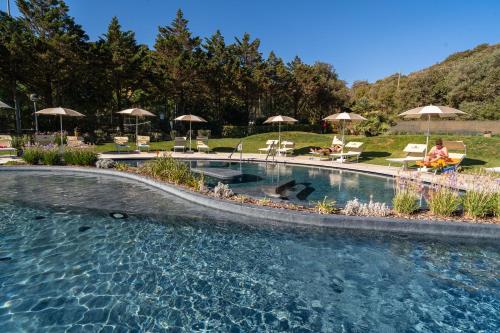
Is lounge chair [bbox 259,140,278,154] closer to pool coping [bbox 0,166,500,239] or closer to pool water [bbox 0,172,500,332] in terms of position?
pool coping [bbox 0,166,500,239]

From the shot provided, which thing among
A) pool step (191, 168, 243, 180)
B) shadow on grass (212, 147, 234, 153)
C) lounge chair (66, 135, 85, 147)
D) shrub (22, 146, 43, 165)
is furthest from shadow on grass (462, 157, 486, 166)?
lounge chair (66, 135, 85, 147)

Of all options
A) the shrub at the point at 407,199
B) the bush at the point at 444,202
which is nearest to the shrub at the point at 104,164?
the shrub at the point at 407,199

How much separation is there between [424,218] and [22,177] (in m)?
11.9

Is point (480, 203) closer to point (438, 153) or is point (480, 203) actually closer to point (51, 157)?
point (438, 153)

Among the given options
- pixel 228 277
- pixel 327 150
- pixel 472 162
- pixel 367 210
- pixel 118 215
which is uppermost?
pixel 327 150

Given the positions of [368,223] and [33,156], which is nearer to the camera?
[368,223]

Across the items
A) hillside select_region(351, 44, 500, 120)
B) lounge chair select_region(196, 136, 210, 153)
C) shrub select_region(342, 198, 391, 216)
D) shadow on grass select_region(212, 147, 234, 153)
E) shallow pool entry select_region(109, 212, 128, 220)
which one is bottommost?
shallow pool entry select_region(109, 212, 128, 220)

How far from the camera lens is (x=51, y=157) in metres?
11.8

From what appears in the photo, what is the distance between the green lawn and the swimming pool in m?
3.87

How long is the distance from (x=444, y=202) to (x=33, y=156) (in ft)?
43.6

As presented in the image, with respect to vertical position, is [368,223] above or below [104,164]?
below

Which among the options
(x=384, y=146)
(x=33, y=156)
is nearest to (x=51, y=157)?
(x=33, y=156)

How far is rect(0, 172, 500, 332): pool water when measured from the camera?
11.1 ft

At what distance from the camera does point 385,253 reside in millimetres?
5090
